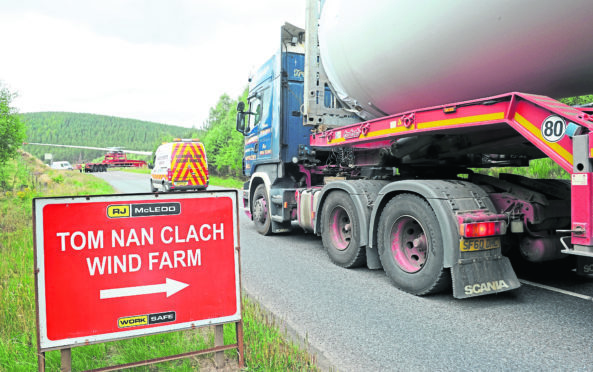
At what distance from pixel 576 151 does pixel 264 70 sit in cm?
635

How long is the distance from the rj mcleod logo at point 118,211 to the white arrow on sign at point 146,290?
41cm

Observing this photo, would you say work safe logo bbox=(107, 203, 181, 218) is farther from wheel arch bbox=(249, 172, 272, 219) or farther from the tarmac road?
wheel arch bbox=(249, 172, 272, 219)

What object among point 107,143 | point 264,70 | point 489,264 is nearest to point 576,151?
point 489,264

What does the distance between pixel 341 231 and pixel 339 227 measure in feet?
Answer: 0.21

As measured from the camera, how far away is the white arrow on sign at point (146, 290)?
7.86 ft

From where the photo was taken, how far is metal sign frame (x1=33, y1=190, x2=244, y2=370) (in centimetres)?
223

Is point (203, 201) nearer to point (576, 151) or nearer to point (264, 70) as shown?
point (576, 151)

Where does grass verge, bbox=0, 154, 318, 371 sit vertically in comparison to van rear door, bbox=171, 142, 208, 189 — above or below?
below

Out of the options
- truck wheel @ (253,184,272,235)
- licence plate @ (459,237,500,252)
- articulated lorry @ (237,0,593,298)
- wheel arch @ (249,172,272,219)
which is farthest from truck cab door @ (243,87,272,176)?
licence plate @ (459,237,500,252)

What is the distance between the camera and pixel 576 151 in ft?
9.45

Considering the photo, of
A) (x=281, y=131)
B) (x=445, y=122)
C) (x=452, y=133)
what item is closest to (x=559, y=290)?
(x=452, y=133)

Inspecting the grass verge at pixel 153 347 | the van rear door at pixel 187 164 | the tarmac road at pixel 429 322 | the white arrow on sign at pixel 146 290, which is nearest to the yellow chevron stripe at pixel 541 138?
the tarmac road at pixel 429 322

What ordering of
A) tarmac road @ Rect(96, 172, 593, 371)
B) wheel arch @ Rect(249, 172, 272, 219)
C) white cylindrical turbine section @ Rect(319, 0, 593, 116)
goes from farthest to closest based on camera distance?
wheel arch @ Rect(249, 172, 272, 219) → white cylindrical turbine section @ Rect(319, 0, 593, 116) → tarmac road @ Rect(96, 172, 593, 371)

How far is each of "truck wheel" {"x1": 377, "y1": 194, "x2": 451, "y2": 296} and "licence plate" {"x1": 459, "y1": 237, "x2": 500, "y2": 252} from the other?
0.69 ft
